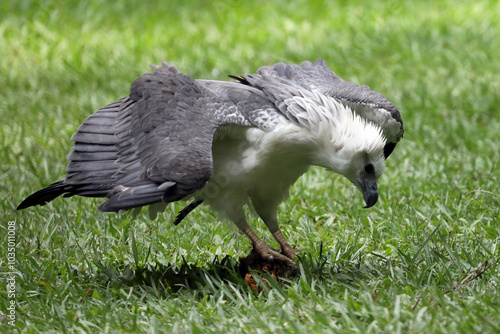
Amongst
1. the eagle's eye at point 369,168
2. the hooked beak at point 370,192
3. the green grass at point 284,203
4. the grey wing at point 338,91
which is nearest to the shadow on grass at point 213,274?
the green grass at point 284,203

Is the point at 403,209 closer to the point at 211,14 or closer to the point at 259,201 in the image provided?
the point at 259,201

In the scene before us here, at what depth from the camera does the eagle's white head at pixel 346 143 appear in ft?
13.6

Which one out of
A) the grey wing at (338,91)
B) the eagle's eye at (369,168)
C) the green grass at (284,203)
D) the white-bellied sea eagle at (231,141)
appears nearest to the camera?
the green grass at (284,203)

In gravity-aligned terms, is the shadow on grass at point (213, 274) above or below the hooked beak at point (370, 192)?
below

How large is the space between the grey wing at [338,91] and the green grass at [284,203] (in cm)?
71

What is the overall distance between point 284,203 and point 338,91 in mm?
1321

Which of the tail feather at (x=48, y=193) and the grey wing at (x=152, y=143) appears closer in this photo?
the grey wing at (x=152, y=143)

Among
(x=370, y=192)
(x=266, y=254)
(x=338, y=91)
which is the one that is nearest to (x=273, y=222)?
(x=266, y=254)

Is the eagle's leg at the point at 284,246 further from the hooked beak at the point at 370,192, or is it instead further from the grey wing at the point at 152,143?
the grey wing at the point at 152,143

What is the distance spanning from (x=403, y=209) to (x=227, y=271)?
147 centimetres

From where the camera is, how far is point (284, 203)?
5598mm

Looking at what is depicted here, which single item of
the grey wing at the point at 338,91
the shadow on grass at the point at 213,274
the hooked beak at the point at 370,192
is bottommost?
the shadow on grass at the point at 213,274

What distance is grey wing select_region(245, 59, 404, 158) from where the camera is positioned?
14.5ft

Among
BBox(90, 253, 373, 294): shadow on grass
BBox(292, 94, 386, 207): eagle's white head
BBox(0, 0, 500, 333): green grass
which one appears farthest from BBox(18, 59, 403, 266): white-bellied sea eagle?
BBox(0, 0, 500, 333): green grass
